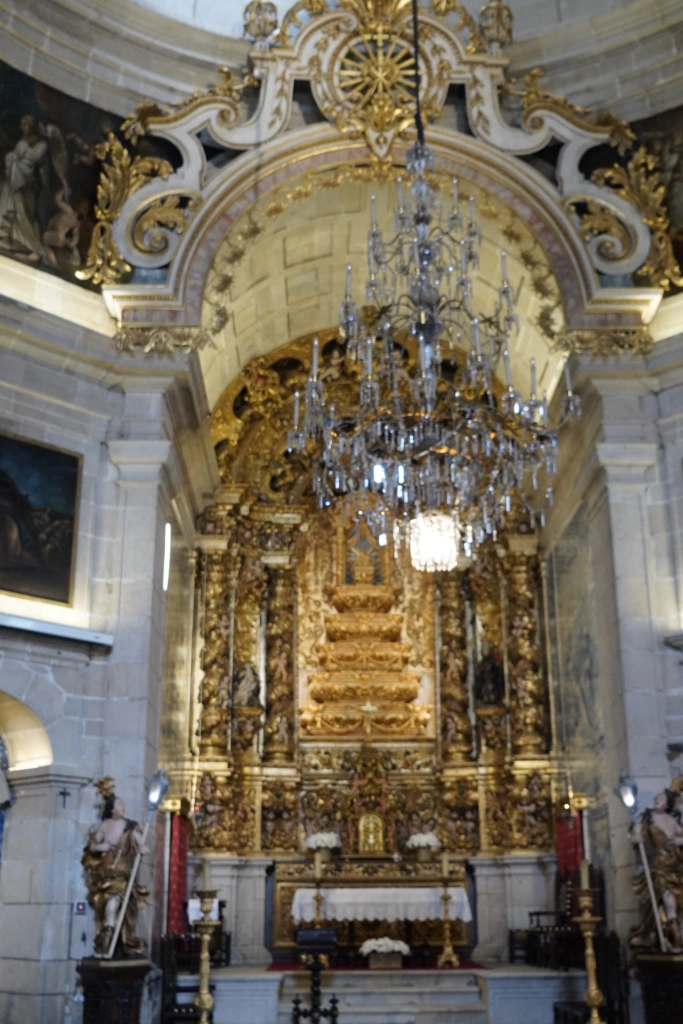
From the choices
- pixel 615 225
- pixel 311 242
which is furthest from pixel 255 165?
pixel 615 225

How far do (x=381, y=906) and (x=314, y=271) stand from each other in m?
8.79

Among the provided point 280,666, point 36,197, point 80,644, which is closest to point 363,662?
point 280,666

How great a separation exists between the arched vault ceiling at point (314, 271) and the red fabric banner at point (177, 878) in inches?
245

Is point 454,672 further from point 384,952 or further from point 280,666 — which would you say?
point 384,952

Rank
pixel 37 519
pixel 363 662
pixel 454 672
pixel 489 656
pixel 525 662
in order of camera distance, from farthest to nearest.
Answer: pixel 363 662 → pixel 454 672 → pixel 489 656 → pixel 525 662 → pixel 37 519

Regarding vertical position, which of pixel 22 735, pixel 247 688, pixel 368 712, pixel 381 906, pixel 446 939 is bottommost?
pixel 446 939

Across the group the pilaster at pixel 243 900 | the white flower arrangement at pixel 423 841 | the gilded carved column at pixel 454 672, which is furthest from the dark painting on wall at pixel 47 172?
the white flower arrangement at pixel 423 841

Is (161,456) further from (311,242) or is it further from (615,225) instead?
(615,225)

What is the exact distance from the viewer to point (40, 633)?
452 inches

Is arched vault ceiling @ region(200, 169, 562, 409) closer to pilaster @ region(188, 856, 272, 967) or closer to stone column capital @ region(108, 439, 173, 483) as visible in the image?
stone column capital @ region(108, 439, 173, 483)

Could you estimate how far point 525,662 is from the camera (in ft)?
56.5

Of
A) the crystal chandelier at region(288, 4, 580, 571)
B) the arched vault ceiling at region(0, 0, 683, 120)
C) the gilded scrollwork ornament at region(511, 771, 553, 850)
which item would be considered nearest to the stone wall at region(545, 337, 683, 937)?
the crystal chandelier at region(288, 4, 580, 571)

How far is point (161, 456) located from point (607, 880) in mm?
6838

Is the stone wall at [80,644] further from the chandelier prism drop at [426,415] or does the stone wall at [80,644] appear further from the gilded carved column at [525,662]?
the gilded carved column at [525,662]
